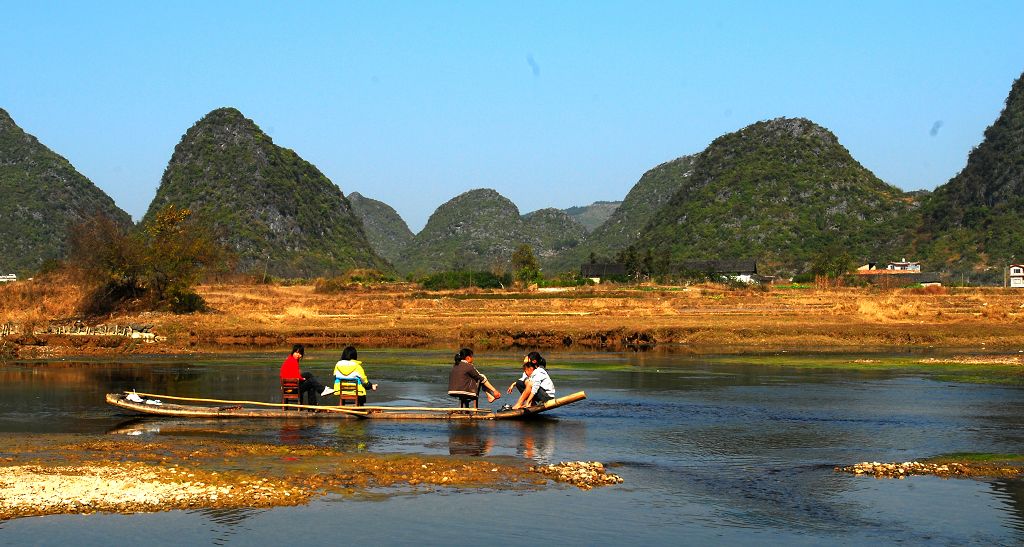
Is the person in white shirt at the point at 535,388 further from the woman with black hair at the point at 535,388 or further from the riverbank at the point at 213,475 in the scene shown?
the riverbank at the point at 213,475

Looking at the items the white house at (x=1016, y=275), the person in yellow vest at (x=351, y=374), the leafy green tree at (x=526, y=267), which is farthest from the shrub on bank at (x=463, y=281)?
the person in yellow vest at (x=351, y=374)

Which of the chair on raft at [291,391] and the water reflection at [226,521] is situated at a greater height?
the chair on raft at [291,391]

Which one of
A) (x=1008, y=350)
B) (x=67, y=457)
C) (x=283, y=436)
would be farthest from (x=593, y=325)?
(x=67, y=457)

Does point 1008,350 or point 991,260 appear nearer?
point 1008,350

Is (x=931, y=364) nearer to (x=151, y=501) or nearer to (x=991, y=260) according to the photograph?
(x=151, y=501)

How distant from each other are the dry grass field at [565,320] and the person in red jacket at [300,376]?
2702 centimetres

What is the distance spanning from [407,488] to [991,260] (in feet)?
433

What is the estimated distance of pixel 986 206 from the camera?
148m

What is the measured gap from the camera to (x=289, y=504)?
15.5 meters

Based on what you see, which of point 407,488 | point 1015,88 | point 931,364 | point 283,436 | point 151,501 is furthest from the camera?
point 1015,88

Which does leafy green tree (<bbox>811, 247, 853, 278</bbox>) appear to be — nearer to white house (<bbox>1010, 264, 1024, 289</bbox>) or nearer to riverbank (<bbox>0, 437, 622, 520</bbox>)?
white house (<bbox>1010, 264, 1024, 289</bbox>)

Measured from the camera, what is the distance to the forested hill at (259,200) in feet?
495

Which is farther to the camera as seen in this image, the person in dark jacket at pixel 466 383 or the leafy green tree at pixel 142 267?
the leafy green tree at pixel 142 267

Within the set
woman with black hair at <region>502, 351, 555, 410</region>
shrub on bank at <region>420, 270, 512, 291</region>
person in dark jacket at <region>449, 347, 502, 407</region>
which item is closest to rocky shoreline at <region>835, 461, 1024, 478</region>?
woman with black hair at <region>502, 351, 555, 410</region>
